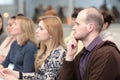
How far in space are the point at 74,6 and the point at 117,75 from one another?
418cm

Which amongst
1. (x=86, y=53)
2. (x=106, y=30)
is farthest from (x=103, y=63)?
(x=106, y=30)

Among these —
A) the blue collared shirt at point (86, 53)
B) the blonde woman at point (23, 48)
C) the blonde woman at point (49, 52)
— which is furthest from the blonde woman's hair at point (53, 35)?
the blue collared shirt at point (86, 53)

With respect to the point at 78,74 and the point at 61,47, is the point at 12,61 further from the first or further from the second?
the point at 78,74

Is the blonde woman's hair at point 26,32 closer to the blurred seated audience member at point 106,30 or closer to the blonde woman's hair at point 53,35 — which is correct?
the blonde woman's hair at point 53,35

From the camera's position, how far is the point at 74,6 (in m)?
6.07

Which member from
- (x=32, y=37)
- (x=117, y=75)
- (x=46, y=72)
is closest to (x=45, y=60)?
(x=46, y=72)

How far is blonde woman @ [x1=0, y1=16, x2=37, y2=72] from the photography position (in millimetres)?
3088

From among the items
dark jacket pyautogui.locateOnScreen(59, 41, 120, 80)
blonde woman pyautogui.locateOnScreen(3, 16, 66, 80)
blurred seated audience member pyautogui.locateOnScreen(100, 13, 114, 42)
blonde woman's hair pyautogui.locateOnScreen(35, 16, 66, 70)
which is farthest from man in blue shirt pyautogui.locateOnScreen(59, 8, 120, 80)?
blurred seated audience member pyautogui.locateOnScreen(100, 13, 114, 42)

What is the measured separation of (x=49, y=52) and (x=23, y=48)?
0.48 metres

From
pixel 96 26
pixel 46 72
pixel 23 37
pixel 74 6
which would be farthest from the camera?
pixel 74 6

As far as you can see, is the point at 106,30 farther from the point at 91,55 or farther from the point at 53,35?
the point at 91,55

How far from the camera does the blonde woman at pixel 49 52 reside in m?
2.74

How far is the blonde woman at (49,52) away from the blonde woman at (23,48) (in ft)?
0.40

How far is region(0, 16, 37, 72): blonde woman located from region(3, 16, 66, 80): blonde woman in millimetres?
122
